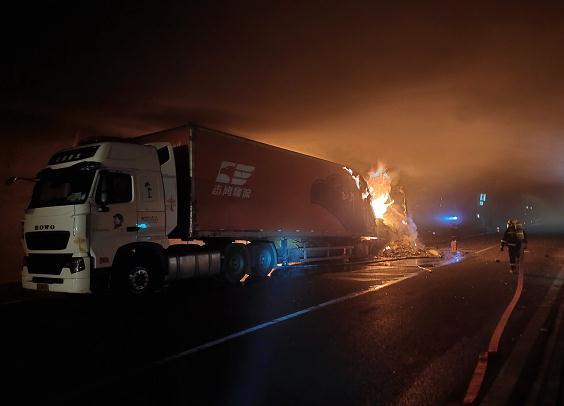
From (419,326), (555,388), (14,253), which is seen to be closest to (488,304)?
(419,326)

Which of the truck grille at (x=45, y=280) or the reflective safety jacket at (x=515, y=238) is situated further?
the reflective safety jacket at (x=515, y=238)

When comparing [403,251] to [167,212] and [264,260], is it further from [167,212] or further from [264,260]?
[167,212]

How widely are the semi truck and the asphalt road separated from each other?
2.66ft

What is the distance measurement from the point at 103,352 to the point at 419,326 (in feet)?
15.1

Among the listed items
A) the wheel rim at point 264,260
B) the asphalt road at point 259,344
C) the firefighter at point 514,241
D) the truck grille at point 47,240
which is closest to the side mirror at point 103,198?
the truck grille at point 47,240

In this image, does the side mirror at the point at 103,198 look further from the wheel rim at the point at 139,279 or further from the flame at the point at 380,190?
the flame at the point at 380,190

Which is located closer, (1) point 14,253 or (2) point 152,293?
(2) point 152,293

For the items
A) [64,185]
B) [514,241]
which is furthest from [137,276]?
[514,241]

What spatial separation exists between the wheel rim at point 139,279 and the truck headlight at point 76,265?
108 centimetres

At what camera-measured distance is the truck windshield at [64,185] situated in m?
9.31

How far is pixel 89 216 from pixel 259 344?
469 cm

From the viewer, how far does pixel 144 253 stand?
1027cm

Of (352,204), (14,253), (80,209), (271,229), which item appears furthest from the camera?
(14,253)

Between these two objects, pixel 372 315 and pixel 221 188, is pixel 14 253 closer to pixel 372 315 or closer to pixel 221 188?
pixel 221 188
